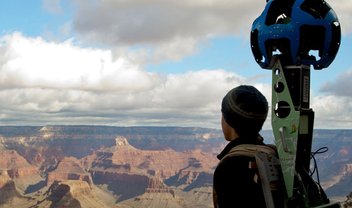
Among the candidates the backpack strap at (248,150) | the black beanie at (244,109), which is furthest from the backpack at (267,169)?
the black beanie at (244,109)

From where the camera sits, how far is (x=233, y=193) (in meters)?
4.55

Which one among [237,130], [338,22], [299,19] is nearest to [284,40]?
[299,19]

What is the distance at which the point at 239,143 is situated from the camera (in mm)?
5031

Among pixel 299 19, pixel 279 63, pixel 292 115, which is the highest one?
pixel 299 19

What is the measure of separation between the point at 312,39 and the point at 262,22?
548 mm

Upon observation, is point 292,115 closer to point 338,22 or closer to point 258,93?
point 258,93

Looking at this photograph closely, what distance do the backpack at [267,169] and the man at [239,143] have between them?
0.15 feet

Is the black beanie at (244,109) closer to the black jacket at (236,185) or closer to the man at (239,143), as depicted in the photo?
the man at (239,143)

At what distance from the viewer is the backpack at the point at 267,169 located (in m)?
4.73

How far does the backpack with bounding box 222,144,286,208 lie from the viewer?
4.73 meters

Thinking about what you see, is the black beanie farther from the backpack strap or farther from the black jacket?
the black jacket

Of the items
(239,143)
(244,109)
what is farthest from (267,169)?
(244,109)

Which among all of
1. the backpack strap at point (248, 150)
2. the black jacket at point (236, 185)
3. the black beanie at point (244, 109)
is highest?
the black beanie at point (244, 109)

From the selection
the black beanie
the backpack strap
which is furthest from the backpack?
the black beanie
